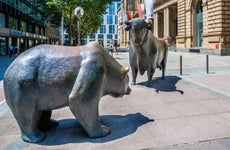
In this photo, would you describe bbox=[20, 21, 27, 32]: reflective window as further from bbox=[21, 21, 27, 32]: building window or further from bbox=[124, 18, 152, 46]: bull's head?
bbox=[124, 18, 152, 46]: bull's head

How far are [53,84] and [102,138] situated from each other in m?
1.34

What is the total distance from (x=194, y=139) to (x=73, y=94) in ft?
7.59

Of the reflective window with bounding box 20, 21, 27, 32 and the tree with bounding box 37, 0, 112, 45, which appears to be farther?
the reflective window with bounding box 20, 21, 27, 32

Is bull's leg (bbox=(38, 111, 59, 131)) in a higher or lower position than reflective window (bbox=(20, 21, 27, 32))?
lower

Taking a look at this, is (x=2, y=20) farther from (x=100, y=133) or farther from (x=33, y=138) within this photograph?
(x=100, y=133)

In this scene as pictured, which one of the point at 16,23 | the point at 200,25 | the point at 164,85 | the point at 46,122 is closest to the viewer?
the point at 46,122

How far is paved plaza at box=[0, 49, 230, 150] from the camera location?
4031mm

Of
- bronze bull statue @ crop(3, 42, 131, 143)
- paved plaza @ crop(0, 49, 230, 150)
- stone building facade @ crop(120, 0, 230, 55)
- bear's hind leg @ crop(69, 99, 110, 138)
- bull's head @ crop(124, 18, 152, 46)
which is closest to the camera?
bronze bull statue @ crop(3, 42, 131, 143)

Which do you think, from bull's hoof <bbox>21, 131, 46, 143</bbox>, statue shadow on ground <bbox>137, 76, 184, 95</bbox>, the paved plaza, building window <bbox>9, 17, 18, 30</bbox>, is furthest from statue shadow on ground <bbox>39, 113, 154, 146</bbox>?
building window <bbox>9, 17, 18, 30</bbox>

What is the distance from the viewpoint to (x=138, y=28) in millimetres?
7355

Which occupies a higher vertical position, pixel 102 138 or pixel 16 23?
pixel 16 23

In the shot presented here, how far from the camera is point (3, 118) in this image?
5.84 meters

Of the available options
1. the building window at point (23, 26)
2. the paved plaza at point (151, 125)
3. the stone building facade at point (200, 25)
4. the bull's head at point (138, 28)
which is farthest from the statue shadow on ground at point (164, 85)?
the building window at point (23, 26)

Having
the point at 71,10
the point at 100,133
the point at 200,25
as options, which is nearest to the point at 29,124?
the point at 100,133
